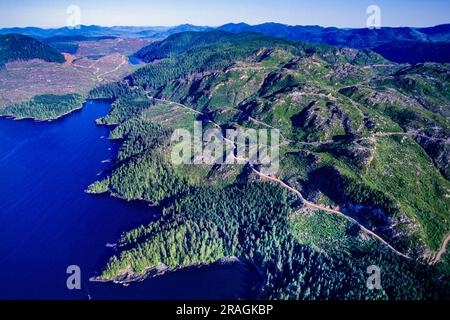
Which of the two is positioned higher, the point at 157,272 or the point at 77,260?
the point at 77,260

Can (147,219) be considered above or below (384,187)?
below

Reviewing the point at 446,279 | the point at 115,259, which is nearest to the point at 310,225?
the point at 446,279

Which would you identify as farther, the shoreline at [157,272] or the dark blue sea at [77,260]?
the shoreline at [157,272]

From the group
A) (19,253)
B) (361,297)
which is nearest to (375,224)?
(361,297)

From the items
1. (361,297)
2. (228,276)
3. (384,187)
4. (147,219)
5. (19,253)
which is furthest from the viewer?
(147,219)

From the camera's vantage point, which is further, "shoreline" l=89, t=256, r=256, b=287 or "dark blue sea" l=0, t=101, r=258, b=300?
"shoreline" l=89, t=256, r=256, b=287

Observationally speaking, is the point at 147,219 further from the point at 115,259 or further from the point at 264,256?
the point at 264,256

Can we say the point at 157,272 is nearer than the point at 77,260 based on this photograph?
Yes
